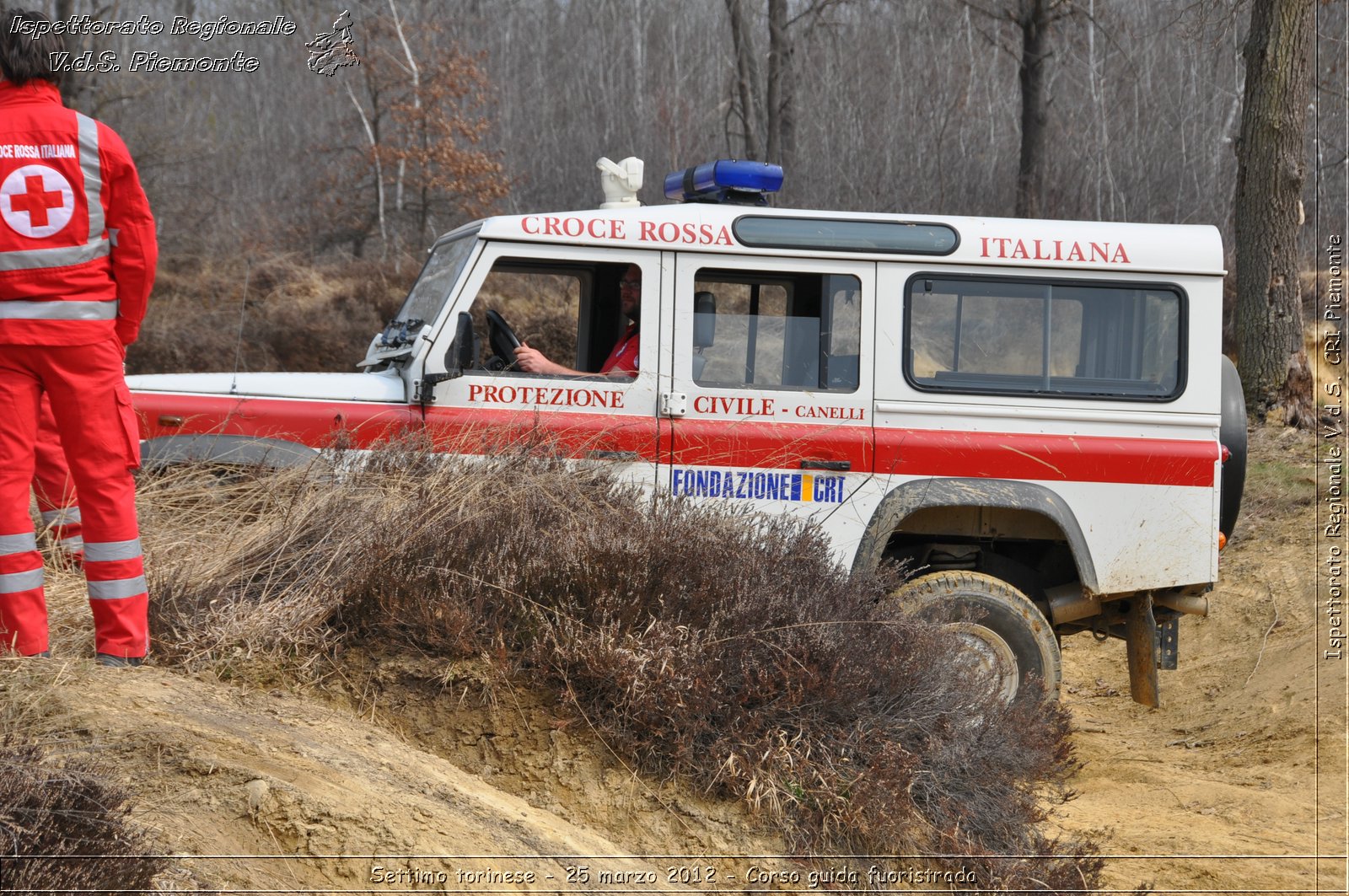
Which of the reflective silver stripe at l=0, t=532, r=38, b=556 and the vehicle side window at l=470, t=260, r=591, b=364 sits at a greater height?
the vehicle side window at l=470, t=260, r=591, b=364

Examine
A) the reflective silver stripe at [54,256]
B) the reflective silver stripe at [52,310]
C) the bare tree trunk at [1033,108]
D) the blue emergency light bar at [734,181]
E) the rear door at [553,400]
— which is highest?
the bare tree trunk at [1033,108]

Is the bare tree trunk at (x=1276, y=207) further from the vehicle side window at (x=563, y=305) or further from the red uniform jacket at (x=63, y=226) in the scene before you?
the red uniform jacket at (x=63, y=226)

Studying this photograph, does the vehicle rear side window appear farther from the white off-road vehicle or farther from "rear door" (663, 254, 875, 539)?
"rear door" (663, 254, 875, 539)

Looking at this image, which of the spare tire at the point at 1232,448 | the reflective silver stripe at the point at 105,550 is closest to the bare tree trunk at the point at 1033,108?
the spare tire at the point at 1232,448

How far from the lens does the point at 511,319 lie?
23.9ft

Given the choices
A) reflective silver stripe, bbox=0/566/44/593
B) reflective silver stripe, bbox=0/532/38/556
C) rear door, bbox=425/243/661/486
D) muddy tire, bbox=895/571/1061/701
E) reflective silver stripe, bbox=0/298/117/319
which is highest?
reflective silver stripe, bbox=0/298/117/319

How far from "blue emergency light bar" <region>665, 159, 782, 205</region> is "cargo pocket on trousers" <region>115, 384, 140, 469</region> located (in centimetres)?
288

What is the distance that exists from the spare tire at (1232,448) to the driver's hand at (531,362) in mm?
3241

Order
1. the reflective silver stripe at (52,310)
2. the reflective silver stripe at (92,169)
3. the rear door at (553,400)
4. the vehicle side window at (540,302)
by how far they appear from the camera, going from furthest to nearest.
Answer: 1. the vehicle side window at (540,302)
2. the rear door at (553,400)
3. the reflective silver stripe at (92,169)
4. the reflective silver stripe at (52,310)

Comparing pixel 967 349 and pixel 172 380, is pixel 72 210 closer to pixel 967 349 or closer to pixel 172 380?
pixel 172 380

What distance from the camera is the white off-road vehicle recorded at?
534 centimetres

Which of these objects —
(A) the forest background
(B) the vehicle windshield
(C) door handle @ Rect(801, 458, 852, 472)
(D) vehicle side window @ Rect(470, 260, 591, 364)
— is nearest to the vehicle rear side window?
(C) door handle @ Rect(801, 458, 852, 472)

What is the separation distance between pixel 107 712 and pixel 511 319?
4.28 meters

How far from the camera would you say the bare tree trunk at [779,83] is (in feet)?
58.6
